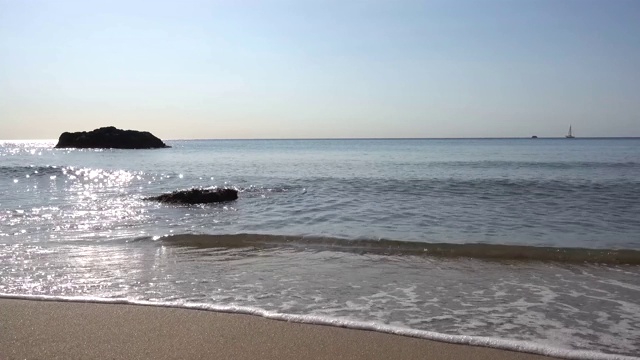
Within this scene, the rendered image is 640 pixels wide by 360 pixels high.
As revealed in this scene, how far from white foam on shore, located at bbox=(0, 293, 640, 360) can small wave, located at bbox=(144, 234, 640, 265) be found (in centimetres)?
410

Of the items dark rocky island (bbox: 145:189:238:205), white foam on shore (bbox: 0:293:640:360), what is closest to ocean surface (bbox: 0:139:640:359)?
white foam on shore (bbox: 0:293:640:360)

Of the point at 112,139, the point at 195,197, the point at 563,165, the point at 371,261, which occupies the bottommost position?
the point at 371,261

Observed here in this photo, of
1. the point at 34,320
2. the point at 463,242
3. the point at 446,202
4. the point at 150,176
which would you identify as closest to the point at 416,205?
the point at 446,202

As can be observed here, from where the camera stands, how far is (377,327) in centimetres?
503

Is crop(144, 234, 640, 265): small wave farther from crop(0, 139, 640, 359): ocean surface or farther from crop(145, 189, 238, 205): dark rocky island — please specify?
crop(145, 189, 238, 205): dark rocky island

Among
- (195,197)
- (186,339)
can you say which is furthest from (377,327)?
(195,197)

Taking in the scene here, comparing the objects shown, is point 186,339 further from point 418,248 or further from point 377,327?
point 418,248

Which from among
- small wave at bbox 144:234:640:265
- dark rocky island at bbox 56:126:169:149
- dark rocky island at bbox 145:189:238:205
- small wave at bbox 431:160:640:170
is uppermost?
dark rocky island at bbox 56:126:169:149

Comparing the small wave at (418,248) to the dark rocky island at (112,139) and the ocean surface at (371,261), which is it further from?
the dark rocky island at (112,139)

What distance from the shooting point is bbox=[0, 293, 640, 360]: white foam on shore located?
4.45 meters

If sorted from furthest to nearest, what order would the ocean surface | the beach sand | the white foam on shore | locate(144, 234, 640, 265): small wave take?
locate(144, 234, 640, 265): small wave < the ocean surface < the white foam on shore < the beach sand

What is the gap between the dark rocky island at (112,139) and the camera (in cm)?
8800

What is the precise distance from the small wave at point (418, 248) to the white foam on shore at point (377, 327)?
4.10m

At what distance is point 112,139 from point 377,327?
9111 centimetres
